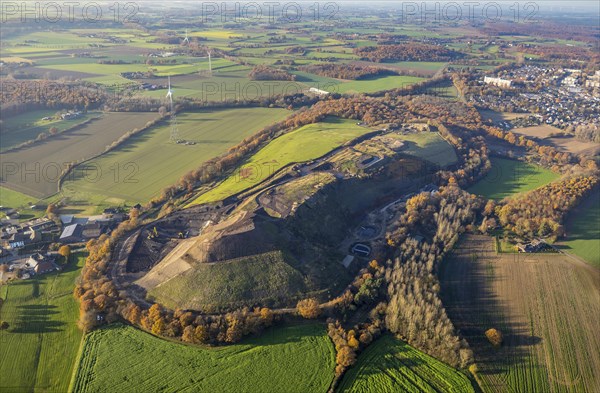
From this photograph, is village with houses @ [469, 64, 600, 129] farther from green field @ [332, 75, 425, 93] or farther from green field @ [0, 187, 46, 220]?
green field @ [0, 187, 46, 220]

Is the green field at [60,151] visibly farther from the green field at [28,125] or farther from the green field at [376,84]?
the green field at [376,84]

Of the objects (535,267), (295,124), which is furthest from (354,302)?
(295,124)

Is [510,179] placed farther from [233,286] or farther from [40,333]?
[40,333]

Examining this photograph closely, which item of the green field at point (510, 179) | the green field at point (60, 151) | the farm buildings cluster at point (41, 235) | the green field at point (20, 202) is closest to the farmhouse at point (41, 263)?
the farm buildings cluster at point (41, 235)

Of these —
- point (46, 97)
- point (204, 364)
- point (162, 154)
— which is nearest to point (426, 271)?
point (204, 364)

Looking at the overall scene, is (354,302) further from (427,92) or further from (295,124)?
(427,92)

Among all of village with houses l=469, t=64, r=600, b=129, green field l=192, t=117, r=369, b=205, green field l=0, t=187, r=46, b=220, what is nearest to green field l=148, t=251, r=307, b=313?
green field l=192, t=117, r=369, b=205
